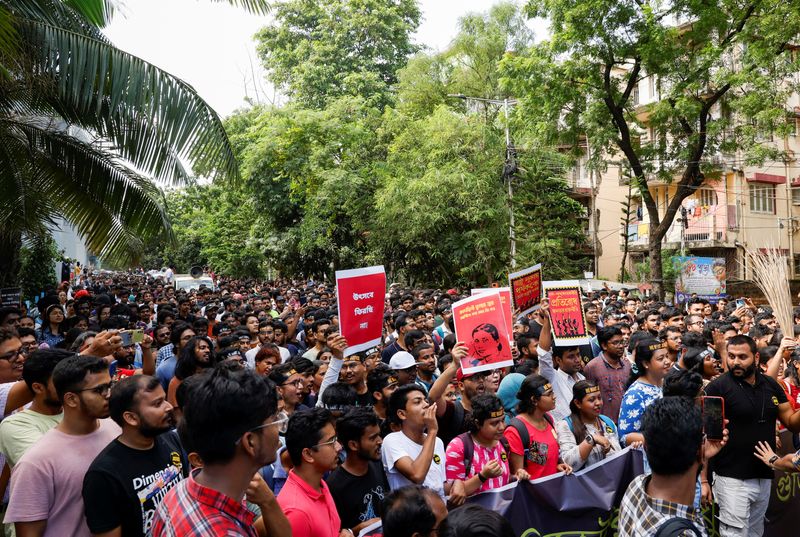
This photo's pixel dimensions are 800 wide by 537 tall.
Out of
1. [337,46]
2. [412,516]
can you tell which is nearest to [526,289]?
[412,516]

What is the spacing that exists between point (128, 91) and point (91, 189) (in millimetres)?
1997

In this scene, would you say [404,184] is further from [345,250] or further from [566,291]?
[566,291]

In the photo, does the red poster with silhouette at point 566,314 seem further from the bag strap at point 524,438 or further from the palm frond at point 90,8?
the palm frond at point 90,8

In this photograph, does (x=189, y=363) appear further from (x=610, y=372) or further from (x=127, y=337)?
(x=610, y=372)

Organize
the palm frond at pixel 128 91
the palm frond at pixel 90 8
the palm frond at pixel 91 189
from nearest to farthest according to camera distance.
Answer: the palm frond at pixel 128 91 → the palm frond at pixel 90 8 → the palm frond at pixel 91 189

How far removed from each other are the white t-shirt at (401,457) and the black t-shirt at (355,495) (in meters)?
0.12

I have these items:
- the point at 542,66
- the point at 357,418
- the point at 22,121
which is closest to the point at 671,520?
the point at 357,418

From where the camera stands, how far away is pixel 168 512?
8.15ft

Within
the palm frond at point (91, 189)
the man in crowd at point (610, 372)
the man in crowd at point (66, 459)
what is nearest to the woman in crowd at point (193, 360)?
the man in crowd at point (66, 459)

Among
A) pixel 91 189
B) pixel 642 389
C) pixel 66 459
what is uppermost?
pixel 91 189

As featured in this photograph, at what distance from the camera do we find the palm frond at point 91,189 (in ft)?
29.8

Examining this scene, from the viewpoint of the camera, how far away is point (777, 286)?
9805mm

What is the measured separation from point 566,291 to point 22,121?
23.3 feet

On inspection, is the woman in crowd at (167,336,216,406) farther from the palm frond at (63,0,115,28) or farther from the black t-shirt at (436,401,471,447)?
the palm frond at (63,0,115,28)
